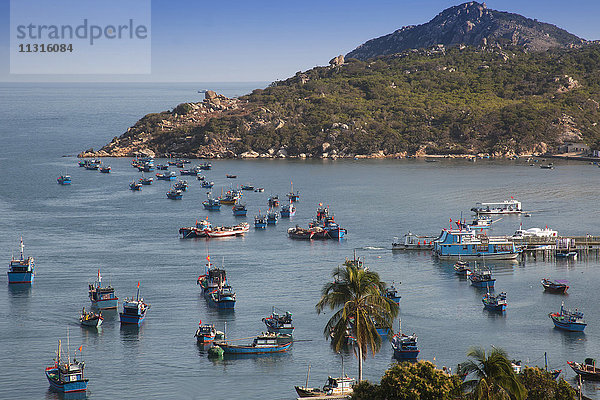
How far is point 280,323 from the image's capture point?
56281 mm

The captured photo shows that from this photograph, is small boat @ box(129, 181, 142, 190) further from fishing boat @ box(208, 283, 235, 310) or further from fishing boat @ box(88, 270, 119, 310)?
fishing boat @ box(208, 283, 235, 310)

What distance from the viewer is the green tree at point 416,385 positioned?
34562 mm

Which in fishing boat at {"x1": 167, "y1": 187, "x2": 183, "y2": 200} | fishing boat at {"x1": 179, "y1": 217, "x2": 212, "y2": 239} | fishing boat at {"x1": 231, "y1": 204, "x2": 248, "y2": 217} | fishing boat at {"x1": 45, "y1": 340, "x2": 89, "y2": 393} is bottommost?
fishing boat at {"x1": 45, "y1": 340, "x2": 89, "y2": 393}

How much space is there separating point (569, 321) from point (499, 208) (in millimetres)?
61774

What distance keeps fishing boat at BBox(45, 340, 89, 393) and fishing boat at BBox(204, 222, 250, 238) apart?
1991 inches

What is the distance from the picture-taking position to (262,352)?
5297cm

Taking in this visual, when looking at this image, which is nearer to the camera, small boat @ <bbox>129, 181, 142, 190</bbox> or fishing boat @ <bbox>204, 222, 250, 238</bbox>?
fishing boat @ <bbox>204, 222, 250, 238</bbox>

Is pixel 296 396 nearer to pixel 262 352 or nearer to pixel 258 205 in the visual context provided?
pixel 262 352

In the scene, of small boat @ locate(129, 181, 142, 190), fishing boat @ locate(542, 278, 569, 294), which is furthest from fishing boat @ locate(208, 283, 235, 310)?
small boat @ locate(129, 181, 142, 190)

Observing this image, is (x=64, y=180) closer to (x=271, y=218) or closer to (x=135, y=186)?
(x=135, y=186)

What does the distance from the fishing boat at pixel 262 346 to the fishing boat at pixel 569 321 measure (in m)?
19.5

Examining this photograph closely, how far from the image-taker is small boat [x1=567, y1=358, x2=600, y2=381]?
47.2 metres

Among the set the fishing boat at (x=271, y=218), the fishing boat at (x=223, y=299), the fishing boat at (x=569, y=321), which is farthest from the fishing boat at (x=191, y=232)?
the fishing boat at (x=569, y=321)

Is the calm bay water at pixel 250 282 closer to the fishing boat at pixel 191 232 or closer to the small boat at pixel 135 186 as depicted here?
the fishing boat at pixel 191 232
